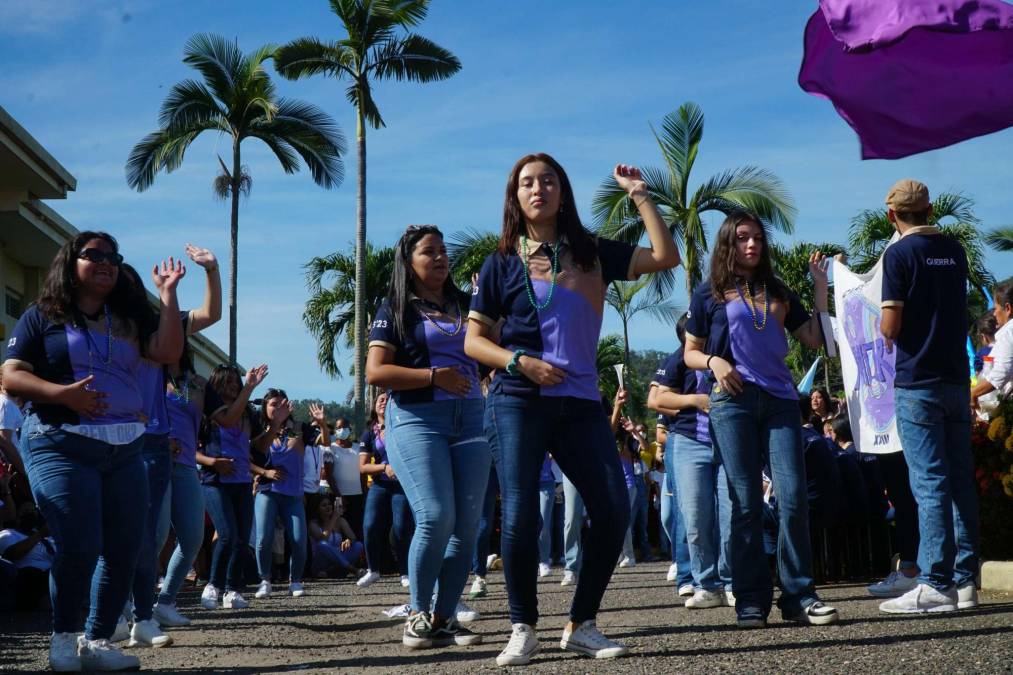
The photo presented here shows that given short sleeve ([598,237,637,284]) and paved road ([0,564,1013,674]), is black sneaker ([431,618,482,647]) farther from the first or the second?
short sleeve ([598,237,637,284])

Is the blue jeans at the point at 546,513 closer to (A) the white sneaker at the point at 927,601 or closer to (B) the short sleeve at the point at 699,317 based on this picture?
(B) the short sleeve at the point at 699,317

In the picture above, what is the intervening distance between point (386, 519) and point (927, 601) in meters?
6.53

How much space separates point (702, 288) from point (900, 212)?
1.15 meters

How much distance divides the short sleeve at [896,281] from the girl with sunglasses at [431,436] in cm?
227

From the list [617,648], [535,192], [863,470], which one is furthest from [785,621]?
[863,470]

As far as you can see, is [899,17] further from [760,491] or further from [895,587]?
[895,587]

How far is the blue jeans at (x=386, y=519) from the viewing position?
934 centimetres

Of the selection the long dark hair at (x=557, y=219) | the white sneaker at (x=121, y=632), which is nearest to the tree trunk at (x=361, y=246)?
the white sneaker at (x=121, y=632)

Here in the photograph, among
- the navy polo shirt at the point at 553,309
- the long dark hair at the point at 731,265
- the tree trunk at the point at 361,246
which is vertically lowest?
the navy polo shirt at the point at 553,309

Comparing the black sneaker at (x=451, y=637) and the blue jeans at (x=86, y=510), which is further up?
→ the blue jeans at (x=86, y=510)

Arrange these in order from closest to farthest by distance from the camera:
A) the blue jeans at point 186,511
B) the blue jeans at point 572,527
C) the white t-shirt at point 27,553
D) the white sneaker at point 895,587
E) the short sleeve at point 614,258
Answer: the short sleeve at point 614,258 → the white sneaker at point 895,587 → the blue jeans at point 186,511 → the white t-shirt at point 27,553 → the blue jeans at point 572,527

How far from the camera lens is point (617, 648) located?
5336 millimetres

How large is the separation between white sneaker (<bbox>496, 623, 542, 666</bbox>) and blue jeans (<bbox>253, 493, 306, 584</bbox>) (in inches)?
271

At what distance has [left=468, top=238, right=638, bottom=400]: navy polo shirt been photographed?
17.6 ft
